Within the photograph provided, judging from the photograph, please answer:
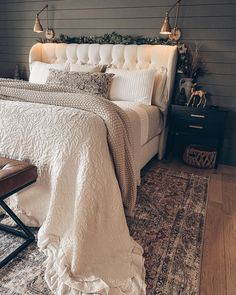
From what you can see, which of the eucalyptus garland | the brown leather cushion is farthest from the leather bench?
the eucalyptus garland

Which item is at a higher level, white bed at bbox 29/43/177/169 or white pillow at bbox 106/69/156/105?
white bed at bbox 29/43/177/169

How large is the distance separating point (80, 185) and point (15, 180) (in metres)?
0.33

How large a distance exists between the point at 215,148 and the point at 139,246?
2.07m

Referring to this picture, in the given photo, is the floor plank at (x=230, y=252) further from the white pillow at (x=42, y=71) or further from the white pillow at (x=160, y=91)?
the white pillow at (x=42, y=71)

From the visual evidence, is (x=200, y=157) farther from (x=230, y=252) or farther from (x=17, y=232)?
(x=17, y=232)

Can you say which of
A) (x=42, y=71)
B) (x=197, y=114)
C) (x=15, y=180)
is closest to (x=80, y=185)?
(x=15, y=180)

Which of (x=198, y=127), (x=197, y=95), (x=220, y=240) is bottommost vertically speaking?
(x=220, y=240)

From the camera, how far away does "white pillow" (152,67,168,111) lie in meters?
3.04

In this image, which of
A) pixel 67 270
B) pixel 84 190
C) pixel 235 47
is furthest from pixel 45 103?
pixel 235 47

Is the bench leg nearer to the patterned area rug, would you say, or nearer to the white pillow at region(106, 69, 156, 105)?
the patterned area rug

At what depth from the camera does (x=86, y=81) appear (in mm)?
2732

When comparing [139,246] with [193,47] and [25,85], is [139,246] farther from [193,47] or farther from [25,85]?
[193,47]

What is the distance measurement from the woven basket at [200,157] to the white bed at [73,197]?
1.60 m

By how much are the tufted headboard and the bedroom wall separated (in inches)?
10.5
